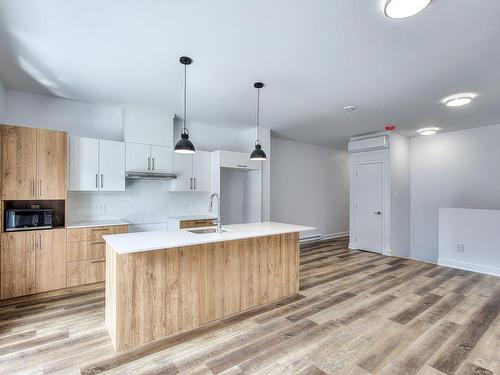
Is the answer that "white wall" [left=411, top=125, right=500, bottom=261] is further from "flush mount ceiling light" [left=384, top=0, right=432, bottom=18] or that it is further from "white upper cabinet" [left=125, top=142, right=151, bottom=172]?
"white upper cabinet" [left=125, top=142, right=151, bottom=172]

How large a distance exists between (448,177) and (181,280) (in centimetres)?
585

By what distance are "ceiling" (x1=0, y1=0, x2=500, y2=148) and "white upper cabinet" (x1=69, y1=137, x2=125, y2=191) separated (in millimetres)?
677

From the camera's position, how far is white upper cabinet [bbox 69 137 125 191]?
359 cm

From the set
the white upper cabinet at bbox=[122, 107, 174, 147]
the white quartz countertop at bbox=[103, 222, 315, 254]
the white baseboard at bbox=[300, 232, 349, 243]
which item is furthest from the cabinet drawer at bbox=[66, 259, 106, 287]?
the white baseboard at bbox=[300, 232, 349, 243]

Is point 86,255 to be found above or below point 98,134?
below

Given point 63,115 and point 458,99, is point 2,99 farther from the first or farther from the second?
point 458,99

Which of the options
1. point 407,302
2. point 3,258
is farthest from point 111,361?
point 407,302

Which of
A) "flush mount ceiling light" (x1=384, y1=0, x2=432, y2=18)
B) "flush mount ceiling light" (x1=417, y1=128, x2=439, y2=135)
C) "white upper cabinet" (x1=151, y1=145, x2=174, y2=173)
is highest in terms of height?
"flush mount ceiling light" (x1=384, y1=0, x2=432, y2=18)

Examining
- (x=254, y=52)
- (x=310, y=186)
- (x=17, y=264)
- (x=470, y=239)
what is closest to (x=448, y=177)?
(x=470, y=239)

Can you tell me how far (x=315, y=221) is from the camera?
Result: 23.6ft

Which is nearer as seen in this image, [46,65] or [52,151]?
[46,65]

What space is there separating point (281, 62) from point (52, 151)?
10.0ft

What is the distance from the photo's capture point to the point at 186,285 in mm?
2547

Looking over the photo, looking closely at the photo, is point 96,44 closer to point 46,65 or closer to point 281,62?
point 46,65
